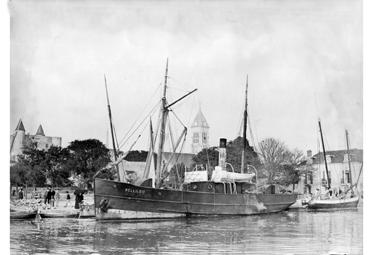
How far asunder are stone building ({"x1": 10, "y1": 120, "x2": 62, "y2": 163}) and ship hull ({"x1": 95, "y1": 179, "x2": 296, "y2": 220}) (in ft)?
5.81

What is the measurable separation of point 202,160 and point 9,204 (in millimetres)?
4252

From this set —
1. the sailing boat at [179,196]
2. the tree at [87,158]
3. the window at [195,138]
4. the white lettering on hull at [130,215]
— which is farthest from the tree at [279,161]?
the tree at [87,158]

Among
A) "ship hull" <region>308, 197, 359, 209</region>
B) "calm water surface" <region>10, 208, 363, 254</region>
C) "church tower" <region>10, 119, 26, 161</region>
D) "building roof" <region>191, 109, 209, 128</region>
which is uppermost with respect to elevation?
"building roof" <region>191, 109, 209, 128</region>

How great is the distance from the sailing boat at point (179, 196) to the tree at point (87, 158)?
250 millimetres

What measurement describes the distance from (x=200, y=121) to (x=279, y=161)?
2.14 m

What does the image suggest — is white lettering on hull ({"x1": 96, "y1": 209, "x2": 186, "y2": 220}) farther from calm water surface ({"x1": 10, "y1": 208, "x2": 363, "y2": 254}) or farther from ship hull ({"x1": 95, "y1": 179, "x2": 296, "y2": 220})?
calm water surface ({"x1": 10, "y1": 208, "x2": 363, "y2": 254})

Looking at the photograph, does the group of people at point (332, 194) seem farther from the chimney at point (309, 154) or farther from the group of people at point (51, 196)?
the group of people at point (51, 196)

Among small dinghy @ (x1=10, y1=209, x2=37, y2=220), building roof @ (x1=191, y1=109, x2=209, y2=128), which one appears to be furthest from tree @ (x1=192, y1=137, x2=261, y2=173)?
small dinghy @ (x1=10, y1=209, x2=37, y2=220)

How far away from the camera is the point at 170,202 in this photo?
10922 mm

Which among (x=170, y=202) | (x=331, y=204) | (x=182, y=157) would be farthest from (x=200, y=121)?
(x=331, y=204)

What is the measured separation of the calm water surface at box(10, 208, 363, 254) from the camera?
6965 millimetres

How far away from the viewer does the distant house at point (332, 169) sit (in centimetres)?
786

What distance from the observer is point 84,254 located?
6594 millimetres
